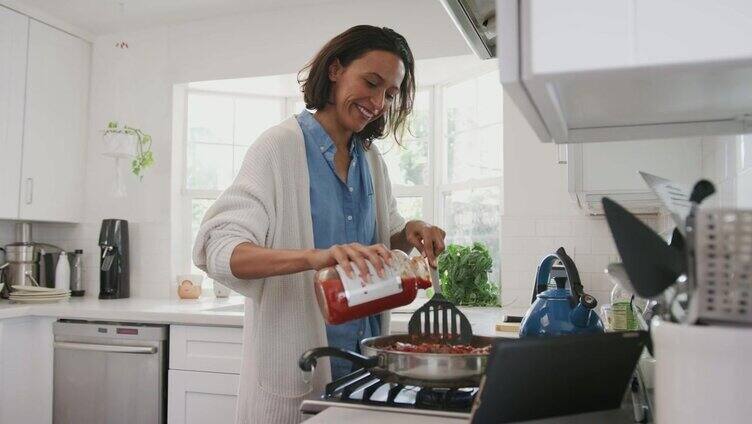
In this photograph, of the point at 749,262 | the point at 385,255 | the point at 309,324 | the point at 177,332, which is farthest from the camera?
the point at 177,332

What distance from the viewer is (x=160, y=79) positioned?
3.88 m

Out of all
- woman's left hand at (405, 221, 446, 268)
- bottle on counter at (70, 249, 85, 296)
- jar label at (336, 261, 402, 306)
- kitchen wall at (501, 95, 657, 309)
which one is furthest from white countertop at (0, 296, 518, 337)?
jar label at (336, 261, 402, 306)

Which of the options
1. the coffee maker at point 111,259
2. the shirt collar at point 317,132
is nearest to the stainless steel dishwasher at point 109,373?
the coffee maker at point 111,259

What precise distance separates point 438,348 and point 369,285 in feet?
0.55

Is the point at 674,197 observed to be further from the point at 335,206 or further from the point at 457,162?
the point at 457,162

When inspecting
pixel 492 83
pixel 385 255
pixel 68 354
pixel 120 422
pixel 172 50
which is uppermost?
pixel 172 50

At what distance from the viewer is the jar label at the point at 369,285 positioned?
Answer: 1134 millimetres

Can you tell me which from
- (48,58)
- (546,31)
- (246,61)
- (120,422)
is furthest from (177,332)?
(546,31)

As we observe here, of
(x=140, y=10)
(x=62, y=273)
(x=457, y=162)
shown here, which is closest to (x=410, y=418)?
(x=457, y=162)

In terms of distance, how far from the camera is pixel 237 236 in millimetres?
1330

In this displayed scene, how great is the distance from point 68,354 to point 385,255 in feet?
8.41

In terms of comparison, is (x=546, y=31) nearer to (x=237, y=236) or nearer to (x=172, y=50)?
(x=237, y=236)

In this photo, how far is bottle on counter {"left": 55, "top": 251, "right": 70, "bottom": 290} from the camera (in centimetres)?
369

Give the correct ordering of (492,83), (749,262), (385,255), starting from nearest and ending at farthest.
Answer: (749,262) < (385,255) < (492,83)
